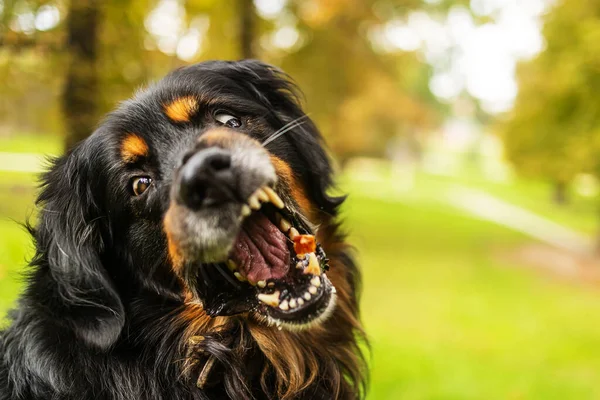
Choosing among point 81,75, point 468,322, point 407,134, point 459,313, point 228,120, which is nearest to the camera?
point 228,120

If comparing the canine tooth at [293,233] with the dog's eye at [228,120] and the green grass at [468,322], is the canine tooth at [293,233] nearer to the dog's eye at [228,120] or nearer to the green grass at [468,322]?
the dog's eye at [228,120]

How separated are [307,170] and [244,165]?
89 centimetres

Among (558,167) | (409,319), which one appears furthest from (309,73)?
(409,319)

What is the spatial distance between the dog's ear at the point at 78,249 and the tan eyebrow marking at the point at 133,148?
16 cm

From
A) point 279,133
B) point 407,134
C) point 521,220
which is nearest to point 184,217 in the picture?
point 279,133

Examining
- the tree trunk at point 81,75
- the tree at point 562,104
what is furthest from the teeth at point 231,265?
the tree at point 562,104

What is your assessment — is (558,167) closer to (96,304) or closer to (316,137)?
(316,137)

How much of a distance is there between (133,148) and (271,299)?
1.00m

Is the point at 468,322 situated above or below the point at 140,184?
below

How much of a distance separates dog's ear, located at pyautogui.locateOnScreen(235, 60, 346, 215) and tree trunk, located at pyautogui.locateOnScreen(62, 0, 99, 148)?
369cm

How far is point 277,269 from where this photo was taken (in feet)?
9.04

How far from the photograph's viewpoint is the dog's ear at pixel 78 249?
2705 mm

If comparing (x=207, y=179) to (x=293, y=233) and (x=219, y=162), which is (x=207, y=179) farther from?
(x=293, y=233)

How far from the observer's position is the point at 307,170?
11.0ft
